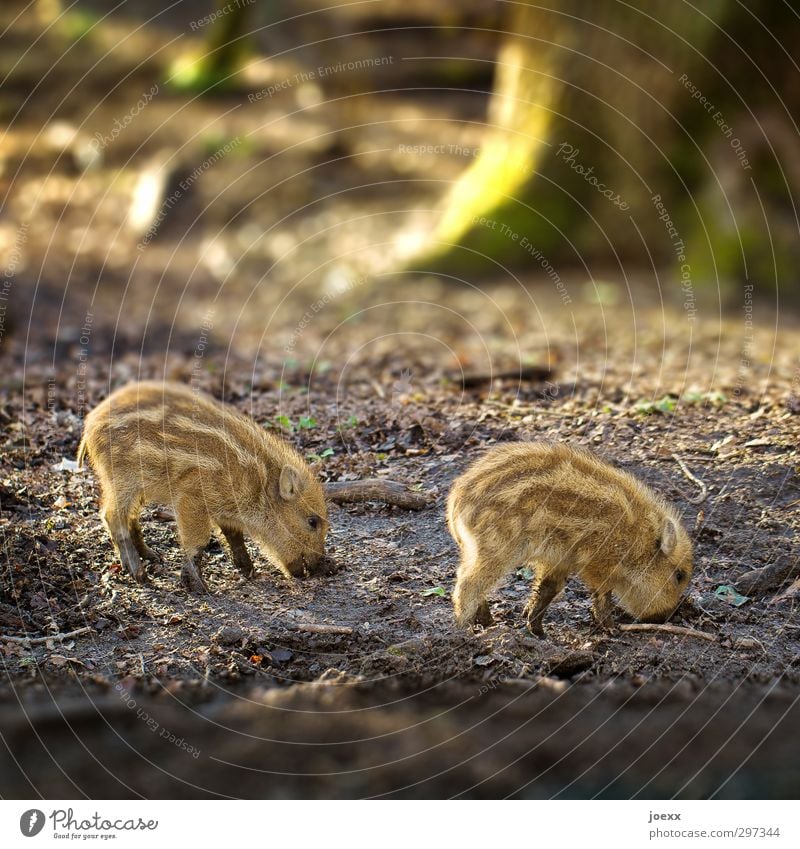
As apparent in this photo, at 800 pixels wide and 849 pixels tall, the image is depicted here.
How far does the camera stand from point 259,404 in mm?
8867

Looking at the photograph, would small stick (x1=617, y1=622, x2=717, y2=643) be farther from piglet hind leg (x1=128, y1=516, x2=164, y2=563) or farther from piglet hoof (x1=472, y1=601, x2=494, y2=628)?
piglet hind leg (x1=128, y1=516, x2=164, y2=563)

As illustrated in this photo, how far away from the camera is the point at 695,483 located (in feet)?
23.0

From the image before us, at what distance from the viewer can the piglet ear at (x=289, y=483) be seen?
671cm

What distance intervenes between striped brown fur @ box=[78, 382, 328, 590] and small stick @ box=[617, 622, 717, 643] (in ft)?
6.37

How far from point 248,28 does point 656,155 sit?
10.7 metres

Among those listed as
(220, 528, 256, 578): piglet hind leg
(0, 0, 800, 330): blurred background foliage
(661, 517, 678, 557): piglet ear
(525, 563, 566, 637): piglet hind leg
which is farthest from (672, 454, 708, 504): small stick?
(0, 0, 800, 330): blurred background foliage

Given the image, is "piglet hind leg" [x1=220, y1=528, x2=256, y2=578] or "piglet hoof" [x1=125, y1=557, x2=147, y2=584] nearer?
"piglet hoof" [x1=125, y1=557, x2=147, y2=584]

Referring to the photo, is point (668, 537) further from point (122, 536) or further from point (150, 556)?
point (122, 536)

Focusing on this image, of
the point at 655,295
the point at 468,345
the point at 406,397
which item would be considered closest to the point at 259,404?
the point at 406,397

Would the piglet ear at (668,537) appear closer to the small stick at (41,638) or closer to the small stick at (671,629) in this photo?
the small stick at (671,629)

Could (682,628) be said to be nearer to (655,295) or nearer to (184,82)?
(655,295)

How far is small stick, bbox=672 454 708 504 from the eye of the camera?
22.5ft

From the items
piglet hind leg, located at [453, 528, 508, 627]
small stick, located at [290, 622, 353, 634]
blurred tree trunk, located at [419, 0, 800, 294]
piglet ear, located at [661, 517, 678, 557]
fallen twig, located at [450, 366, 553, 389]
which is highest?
blurred tree trunk, located at [419, 0, 800, 294]

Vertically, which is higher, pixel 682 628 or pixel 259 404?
pixel 259 404
